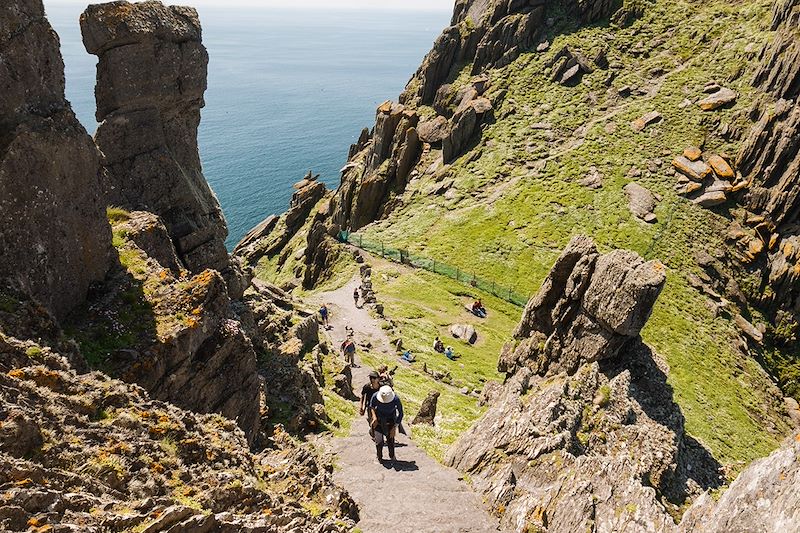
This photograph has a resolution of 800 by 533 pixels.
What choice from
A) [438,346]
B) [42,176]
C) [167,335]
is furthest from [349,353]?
[42,176]

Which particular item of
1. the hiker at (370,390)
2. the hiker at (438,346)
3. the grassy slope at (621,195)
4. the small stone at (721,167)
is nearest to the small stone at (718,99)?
the grassy slope at (621,195)

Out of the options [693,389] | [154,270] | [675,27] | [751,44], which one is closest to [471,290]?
[693,389]

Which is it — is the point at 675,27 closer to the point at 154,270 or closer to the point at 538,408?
the point at 538,408

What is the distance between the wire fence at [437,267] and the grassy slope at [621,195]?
1870 mm

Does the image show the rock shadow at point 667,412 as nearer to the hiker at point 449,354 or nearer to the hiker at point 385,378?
the hiker at point 385,378

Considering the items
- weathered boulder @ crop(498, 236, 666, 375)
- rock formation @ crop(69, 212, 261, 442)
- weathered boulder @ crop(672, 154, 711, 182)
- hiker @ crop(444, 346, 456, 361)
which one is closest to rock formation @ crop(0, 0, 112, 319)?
rock formation @ crop(69, 212, 261, 442)

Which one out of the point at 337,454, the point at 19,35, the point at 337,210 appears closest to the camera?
the point at 19,35

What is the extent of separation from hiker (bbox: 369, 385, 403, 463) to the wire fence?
154ft

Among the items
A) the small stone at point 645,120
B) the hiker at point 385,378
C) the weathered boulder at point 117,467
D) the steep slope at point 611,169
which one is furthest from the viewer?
the small stone at point 645,120

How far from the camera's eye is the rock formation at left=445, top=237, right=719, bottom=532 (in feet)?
63.4

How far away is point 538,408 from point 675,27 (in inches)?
3835

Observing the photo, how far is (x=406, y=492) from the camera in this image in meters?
20.0

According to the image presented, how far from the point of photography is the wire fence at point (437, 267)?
6748 centimetres

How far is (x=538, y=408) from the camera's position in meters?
26.4
